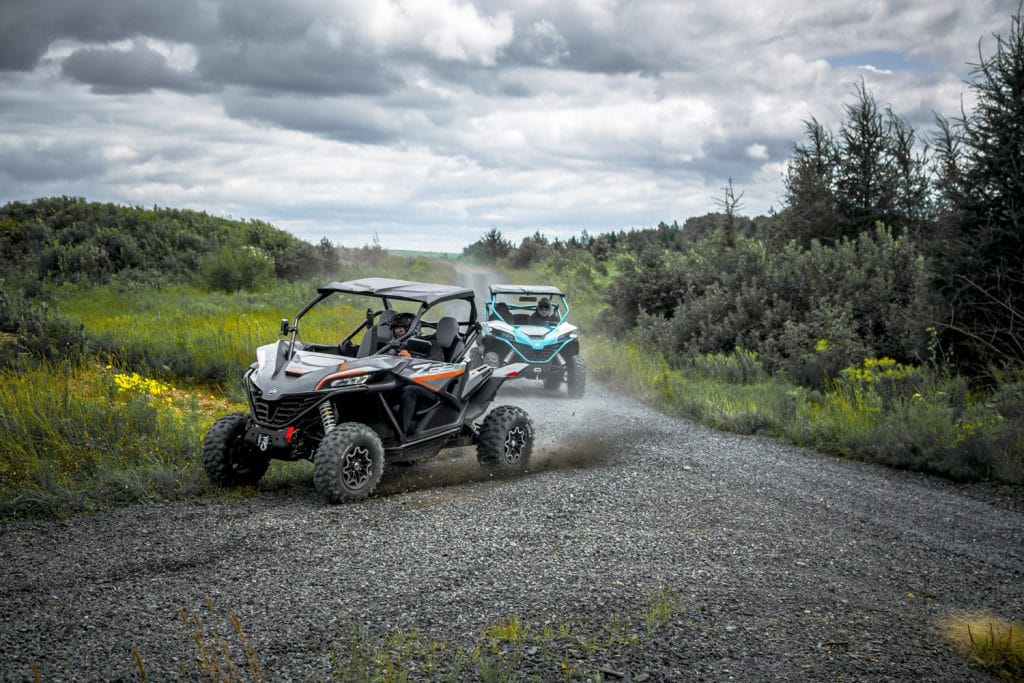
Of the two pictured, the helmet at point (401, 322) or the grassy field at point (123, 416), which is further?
the helmet at point (401, 322)

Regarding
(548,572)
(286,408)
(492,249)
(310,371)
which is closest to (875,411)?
(548,572)

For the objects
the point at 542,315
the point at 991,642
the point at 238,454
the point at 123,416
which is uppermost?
the point at 542,315

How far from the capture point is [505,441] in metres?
8.38

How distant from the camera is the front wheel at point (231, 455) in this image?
7.38 m

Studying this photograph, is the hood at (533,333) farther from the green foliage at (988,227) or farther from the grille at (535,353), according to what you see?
the green foliage at (988,227)

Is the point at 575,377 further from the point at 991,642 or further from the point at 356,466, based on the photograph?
the point at 991,642

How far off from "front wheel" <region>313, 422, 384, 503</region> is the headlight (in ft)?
1.13

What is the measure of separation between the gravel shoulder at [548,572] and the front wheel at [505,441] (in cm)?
35

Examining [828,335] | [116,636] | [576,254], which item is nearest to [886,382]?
[828,335]

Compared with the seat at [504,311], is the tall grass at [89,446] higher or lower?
lower

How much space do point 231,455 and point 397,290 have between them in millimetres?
2239

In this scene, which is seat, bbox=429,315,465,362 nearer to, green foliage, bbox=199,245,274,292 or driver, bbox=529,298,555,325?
driver, bbox=529,298,555,325

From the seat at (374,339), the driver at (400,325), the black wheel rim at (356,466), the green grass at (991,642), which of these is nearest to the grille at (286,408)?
the black wheel rim at (356,466)

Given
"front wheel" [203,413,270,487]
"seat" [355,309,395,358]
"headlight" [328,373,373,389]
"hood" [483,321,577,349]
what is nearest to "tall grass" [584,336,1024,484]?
"hood" [483,321,577,349]
